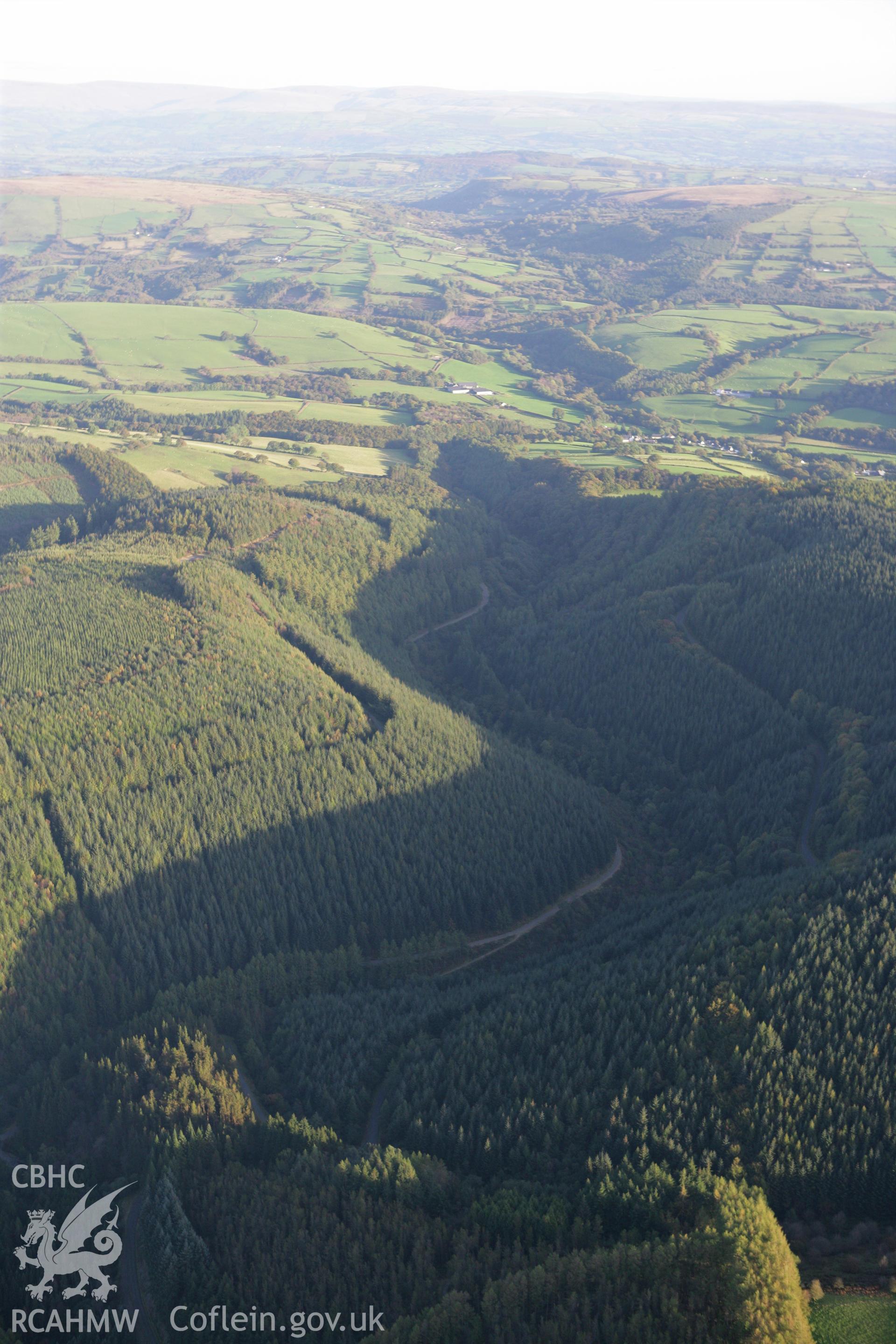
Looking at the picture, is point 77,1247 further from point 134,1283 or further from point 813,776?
point 813,776

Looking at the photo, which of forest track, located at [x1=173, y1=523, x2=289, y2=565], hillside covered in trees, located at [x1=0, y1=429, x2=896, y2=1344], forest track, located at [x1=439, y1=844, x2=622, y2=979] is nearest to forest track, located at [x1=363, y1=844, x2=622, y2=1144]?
forest track, located at [x1=439, y1=844, x2=622, y2=979]

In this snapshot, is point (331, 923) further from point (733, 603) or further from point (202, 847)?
point (733, 603)

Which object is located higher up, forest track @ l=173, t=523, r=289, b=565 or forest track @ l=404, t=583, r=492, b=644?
forest track @ l=173, t=523, r=289, b=565

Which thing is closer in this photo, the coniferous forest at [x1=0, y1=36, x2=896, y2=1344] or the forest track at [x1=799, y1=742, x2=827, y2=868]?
the coniferous forest at [x1=0, y1=36, x2=896, y2=1344]

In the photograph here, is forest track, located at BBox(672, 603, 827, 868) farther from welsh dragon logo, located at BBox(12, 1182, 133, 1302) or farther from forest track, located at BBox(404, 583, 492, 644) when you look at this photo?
welsh dragon logo, located at BBox(12, 1182, 133, 1302)

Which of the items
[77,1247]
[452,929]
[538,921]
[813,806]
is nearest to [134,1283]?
[77,1247]

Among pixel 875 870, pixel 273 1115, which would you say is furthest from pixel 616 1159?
pixel 875 870
